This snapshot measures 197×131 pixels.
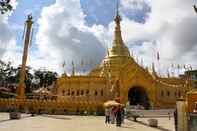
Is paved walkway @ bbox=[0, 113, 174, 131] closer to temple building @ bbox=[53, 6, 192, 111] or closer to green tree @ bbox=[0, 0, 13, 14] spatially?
green tree @ bbox=[0, 0, 13, 14]

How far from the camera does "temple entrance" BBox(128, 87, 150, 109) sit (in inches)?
2667

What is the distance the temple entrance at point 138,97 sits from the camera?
222ft

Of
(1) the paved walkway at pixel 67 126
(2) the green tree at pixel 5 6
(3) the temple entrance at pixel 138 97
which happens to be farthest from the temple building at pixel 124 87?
(2) the green tree at pixel 5 6

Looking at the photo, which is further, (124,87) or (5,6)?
(124,87)

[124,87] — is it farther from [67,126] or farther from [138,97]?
[67,126]

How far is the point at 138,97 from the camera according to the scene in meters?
72.1

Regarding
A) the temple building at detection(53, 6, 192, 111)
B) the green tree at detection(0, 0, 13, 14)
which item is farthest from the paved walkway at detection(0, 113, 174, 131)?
the temple building at detection(53, 6, 192, 111)

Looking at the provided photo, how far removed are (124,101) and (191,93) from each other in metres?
52.8

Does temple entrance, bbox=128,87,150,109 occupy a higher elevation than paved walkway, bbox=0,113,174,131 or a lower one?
higher

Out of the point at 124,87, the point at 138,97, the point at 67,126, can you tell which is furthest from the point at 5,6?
the point at 138,97

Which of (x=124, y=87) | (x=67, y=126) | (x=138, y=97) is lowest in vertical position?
(x=67, y=126)

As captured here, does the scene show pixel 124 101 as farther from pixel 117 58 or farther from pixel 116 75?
pixel 117 58

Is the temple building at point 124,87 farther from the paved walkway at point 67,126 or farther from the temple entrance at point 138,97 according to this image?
the paved walkway at point 67,126

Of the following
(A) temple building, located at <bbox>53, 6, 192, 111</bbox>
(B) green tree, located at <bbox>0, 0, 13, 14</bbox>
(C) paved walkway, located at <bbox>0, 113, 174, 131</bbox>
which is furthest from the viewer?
(A) temple building, located at <bbox>53, 6, 192, 111</bbox>
